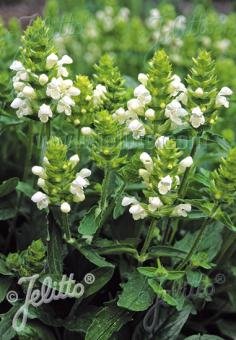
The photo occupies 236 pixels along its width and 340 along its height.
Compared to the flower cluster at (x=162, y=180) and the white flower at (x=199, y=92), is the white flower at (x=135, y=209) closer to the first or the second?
the flower cluster at (x=162, y=180)

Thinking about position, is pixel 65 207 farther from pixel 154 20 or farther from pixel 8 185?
pixel 154 20

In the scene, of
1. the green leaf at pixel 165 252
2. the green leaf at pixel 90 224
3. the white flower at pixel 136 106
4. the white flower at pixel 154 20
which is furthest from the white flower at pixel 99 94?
the white flower at pixel 154 20

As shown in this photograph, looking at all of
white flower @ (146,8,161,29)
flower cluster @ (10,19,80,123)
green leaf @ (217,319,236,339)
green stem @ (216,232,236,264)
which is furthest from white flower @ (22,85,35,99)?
white flower @ (146,8,161,29)

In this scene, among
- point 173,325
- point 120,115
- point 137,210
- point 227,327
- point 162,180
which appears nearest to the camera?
point 162,180

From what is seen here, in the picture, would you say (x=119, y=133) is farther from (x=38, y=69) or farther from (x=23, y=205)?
(x=23, y=205)

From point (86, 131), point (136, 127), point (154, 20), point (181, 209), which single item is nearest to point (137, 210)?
point (181, 209)

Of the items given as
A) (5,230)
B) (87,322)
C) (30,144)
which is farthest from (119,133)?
(5,230)
